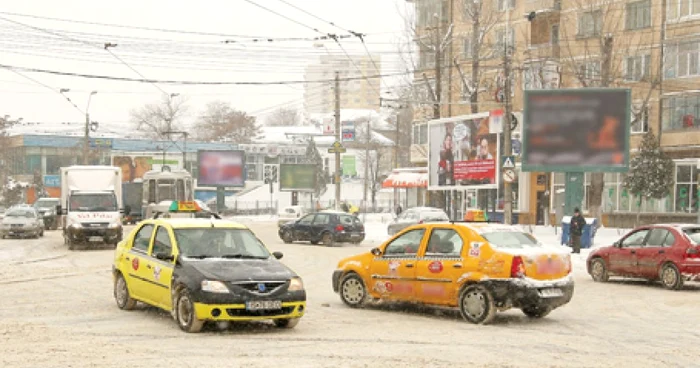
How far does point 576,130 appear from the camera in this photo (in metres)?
35.6

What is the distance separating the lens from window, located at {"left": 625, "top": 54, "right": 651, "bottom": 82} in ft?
150

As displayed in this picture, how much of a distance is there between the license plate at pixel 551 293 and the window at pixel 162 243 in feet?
17.1

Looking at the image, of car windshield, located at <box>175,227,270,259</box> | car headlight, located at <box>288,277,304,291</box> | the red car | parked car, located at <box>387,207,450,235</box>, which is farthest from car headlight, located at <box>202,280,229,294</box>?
parked car, located at <box>387,207,450,235</box>

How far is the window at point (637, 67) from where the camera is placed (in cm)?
4572

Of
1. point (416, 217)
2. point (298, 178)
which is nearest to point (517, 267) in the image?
point (416, 217)

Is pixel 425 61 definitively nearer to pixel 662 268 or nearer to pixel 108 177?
pixel 108 177

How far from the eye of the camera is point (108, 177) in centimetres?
3312

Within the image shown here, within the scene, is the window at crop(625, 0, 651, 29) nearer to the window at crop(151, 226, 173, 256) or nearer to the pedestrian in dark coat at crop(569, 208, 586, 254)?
the pedestrian in dark coat at crop(569, 208, 586, 254)

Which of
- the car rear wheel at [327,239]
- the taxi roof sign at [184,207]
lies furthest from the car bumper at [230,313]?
the car rear wheel at [327,239]

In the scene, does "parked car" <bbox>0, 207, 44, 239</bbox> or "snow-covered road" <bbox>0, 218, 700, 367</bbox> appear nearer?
"snow-covered road" <bbox>0, 218, 700, 367</bbox>

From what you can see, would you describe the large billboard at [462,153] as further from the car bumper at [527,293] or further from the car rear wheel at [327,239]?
the car bumper at [527,293]

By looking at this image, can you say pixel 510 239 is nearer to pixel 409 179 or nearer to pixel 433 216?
pixel 433 216

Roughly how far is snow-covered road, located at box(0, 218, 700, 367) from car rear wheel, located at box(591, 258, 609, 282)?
272 cm

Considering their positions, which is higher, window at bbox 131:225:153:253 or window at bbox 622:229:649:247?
window at bbox 131:225:153:253
